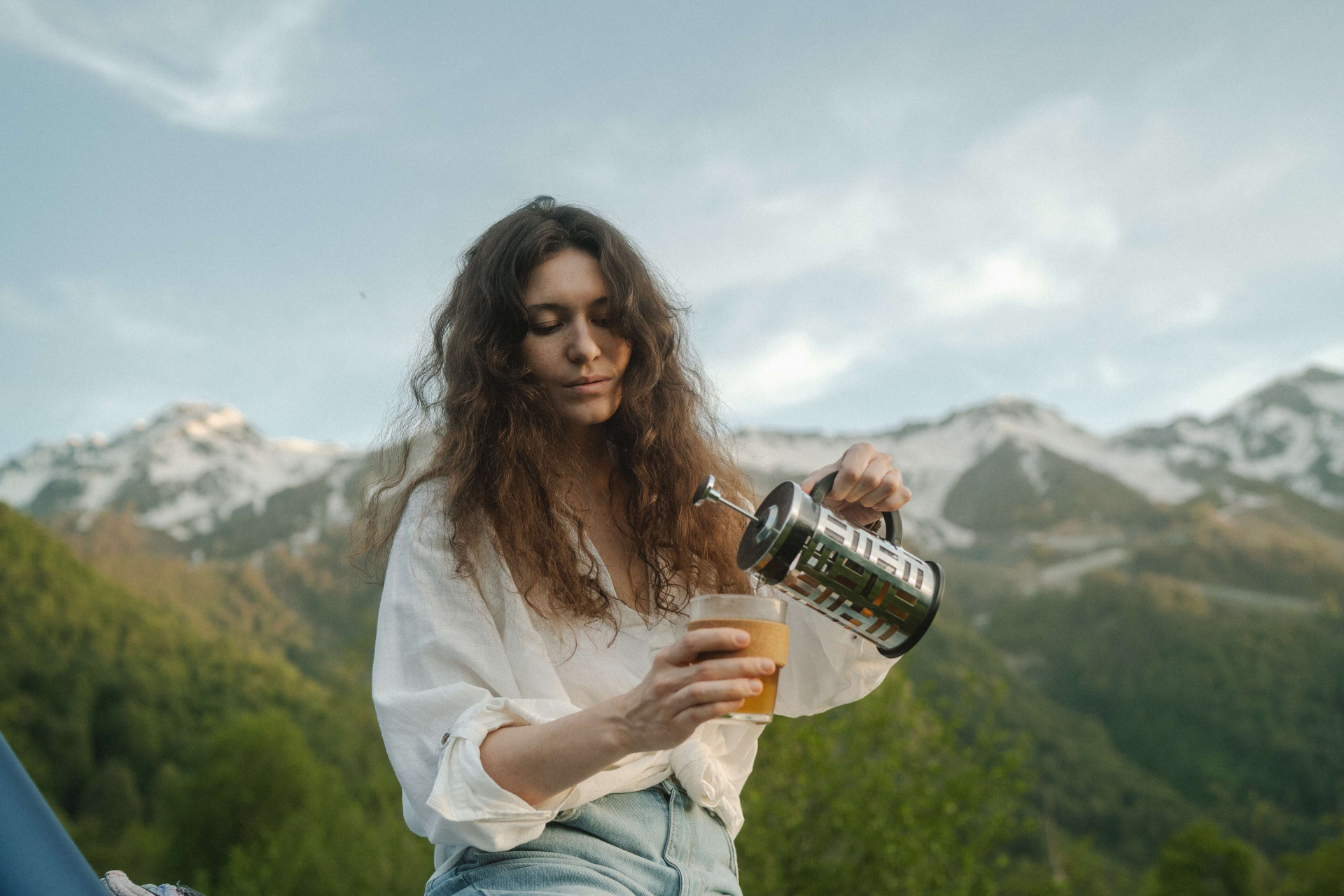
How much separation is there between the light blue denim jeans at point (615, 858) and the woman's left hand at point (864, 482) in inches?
33.2

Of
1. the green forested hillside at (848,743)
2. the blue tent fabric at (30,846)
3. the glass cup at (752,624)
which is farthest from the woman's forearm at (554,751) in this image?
the green forested hillside at (848,743)

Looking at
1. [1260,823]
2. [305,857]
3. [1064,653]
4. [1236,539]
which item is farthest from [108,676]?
[1236,539]

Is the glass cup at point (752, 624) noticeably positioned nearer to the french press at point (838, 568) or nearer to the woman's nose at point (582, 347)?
the french press at point (838, 568)

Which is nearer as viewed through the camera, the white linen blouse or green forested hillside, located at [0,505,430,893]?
the white linen blouse

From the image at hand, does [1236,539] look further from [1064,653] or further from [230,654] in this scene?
[230,654]

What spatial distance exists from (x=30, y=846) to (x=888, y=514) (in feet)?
6.57

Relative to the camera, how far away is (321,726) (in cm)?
6012

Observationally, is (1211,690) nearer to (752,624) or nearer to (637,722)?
(752,624)

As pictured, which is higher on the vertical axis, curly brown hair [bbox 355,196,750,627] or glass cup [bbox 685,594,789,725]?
curly brown hair [bbox 355,196,750,627]

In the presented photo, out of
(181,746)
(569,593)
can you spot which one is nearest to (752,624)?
(569,593)

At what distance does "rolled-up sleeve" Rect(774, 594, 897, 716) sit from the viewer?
2.74m

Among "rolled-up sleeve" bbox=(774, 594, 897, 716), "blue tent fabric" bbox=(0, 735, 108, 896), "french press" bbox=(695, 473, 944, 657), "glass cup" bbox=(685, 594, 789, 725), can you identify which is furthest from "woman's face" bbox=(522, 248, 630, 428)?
"blue tent fabric" bbox=(0, 735, 108, 896)

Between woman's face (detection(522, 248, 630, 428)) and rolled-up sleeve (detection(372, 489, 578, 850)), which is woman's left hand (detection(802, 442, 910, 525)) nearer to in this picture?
woman's face (detection(522, 248, 630, 428))

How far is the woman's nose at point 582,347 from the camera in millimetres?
2770
